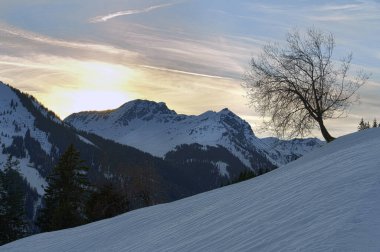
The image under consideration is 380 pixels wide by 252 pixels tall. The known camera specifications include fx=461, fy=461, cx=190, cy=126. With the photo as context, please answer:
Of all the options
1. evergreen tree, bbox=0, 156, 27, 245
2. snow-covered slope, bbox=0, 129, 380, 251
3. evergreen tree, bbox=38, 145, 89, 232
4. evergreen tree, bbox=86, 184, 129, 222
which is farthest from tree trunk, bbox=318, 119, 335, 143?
evergreen tree, bbox=0, 156, 27, 245

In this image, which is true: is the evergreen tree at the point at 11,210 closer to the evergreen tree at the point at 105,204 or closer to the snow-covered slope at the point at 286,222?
the evergreen tree at the point at 105,204

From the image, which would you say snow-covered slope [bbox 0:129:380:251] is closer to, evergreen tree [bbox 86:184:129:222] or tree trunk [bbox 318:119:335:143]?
tree trunk [bbox 318:119:335:143]

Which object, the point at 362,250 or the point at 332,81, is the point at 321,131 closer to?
the point at 332,81

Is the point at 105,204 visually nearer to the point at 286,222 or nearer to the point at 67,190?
the point at 67,190

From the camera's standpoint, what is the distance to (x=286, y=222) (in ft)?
21.7

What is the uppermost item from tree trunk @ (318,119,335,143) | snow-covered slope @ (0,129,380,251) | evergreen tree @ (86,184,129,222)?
tree trunk @ (318,119,335,143)

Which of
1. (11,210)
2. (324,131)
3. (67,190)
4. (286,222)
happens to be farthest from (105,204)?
(286,222)

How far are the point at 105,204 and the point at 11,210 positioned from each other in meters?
12.2

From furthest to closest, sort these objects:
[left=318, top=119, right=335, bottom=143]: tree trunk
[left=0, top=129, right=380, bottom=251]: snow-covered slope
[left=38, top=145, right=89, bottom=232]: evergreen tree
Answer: [left=38, top=145, right=89, bottom=232]: evergreen tree → [left=318, top=119, right=335, bottom=143]: tree trunk → [left=0, top=129, right=380, bottom=251]: snow-covered slope

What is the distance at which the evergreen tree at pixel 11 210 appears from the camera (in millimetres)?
50047

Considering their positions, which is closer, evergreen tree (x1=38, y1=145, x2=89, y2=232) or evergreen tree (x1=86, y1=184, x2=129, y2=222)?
evergreen tree (x1=38, y1=145, x2=89, y2=232)

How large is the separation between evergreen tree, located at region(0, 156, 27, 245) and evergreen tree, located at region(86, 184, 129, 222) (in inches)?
358

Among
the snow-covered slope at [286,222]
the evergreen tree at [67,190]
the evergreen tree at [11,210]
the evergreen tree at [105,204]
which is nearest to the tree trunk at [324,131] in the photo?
the snow-covered slope at [286,222]

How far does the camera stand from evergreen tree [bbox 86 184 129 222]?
47.2 metres
